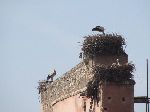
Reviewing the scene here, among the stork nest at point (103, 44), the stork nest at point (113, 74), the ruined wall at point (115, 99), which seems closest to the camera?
the ruined wall at point (115, 99)

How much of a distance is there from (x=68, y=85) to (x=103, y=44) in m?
4.47

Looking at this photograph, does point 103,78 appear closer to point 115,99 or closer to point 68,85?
point 115,99

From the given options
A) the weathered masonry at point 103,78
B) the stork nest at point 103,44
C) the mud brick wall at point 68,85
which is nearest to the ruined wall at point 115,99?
the weathered masonry at point 103,78

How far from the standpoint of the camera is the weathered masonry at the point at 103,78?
583 inches

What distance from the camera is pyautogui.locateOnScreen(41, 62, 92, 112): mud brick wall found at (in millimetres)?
16869

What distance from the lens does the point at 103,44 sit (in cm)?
1594

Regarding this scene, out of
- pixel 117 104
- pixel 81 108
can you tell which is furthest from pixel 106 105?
pixel 81 108

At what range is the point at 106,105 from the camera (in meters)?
14.8

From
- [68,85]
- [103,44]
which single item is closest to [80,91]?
[103,44]

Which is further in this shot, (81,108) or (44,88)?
(44,88)

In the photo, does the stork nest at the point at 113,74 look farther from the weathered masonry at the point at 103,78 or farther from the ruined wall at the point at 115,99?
the ruined wall at the point at 115,99

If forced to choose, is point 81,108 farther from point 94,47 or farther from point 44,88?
point 44,88

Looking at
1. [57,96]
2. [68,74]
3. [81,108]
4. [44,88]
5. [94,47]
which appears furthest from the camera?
[44,88]

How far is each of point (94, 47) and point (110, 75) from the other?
144cm
